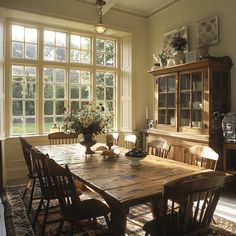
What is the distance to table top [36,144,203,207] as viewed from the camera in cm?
166

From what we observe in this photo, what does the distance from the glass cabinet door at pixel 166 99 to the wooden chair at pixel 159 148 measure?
111 centimetres

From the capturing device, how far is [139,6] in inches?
201

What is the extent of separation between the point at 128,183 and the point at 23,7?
371cm

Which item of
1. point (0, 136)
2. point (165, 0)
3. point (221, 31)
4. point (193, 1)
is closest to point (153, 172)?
point (221, 31)

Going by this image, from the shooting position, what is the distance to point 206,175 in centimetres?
153

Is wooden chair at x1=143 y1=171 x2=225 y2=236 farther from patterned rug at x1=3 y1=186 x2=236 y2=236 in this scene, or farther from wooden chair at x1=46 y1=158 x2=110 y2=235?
patterned rug at x1=3 y1=186 x2=236 y2=236

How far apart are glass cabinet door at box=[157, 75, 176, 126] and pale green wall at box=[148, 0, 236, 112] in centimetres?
75

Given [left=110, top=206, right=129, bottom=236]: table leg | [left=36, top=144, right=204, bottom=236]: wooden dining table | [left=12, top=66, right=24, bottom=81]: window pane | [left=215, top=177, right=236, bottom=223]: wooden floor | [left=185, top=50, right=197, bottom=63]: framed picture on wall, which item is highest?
[left=185, top=50, right=197, bottom=63]: framed picture on wall

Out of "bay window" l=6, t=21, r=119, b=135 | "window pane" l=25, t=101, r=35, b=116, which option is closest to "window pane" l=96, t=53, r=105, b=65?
"bay window" l=6, t=21, r=119, b=135

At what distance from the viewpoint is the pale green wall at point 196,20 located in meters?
3.81

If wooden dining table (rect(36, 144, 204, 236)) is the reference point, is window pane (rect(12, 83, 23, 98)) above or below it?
above

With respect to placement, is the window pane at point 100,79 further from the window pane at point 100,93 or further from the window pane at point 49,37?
the window pane at point 49,37

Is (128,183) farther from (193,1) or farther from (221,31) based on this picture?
(193,1)

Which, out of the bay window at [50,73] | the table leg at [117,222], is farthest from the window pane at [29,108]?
the table leg at [117,222]
